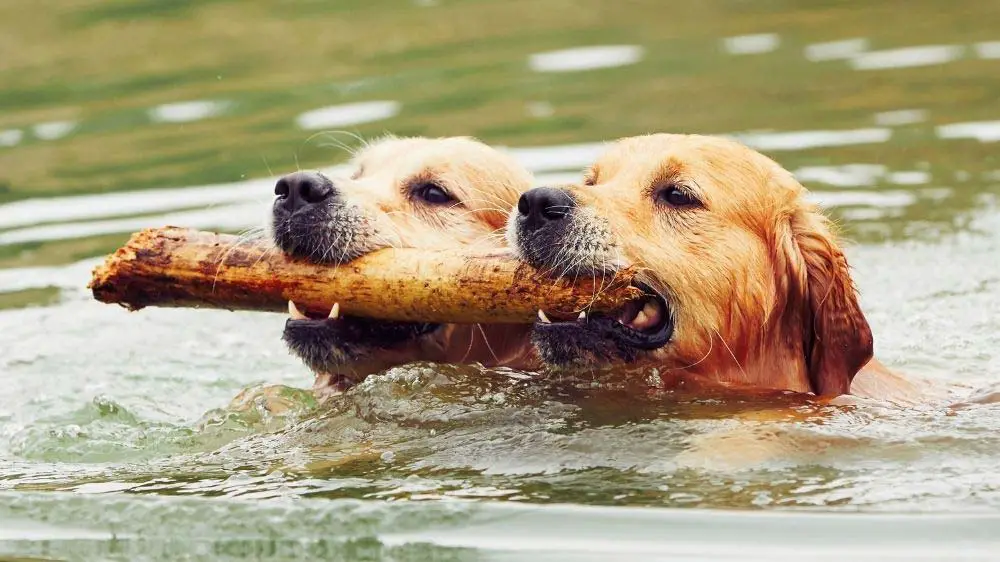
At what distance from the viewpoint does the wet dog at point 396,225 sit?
6.27 meters

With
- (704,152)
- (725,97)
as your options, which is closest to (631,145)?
(704,152)

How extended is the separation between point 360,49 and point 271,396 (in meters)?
8.60

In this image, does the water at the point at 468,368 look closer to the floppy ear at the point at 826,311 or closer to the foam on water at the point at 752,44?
the foam on water at the point at 752,44

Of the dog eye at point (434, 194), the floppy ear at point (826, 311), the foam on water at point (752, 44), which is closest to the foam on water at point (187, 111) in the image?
the foam on water at point (752, 44)

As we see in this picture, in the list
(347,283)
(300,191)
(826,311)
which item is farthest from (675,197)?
(300,191)

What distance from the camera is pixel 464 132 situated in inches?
489

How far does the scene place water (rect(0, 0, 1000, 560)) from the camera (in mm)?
5113

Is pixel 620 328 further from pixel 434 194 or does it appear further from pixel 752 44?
pixel 752 44

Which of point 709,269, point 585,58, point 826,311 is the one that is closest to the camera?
point 709,269

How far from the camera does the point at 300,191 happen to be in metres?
6.35

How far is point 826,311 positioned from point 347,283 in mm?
1892

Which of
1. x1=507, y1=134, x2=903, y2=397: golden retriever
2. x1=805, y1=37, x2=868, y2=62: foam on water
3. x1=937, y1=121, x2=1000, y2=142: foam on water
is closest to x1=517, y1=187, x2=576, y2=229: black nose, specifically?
x1=507, y1=134, x2=903, y2=397: golden retriever

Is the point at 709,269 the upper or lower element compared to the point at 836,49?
lower

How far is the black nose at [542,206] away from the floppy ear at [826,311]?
3.20 feet
